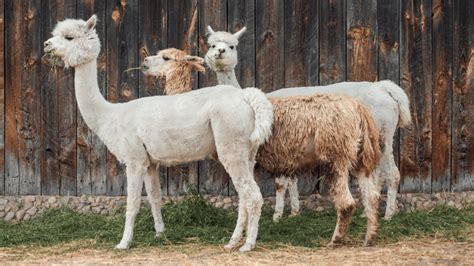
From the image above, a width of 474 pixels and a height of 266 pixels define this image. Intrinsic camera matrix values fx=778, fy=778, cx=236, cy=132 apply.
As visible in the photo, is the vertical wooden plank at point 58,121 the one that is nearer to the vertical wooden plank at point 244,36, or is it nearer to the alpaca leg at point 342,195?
the vertical wooden plank at point 244,36

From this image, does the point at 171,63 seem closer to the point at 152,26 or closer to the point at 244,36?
the point at 152,26

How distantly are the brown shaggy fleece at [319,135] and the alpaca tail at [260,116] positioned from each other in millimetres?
177

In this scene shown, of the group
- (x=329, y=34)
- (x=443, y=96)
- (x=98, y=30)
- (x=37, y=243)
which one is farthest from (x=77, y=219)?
(x=443, y=96)

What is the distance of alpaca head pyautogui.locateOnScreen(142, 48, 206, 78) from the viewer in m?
8.01

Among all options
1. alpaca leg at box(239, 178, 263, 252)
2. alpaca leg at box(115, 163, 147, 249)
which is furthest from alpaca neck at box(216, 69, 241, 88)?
alpaca leg at box(239, 178, 263, 252)

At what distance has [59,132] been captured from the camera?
9.23 metres

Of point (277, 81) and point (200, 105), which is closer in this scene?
point (200, 105)

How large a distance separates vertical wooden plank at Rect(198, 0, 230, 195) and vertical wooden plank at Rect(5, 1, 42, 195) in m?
1.93

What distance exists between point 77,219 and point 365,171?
3.38 m

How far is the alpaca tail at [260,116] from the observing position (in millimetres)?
6980

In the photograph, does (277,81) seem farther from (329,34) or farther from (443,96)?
(443,96)

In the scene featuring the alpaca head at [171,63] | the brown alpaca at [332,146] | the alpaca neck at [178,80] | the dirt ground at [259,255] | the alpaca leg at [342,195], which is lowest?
the dirt ground at [259,255]

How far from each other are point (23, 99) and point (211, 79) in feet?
7.37

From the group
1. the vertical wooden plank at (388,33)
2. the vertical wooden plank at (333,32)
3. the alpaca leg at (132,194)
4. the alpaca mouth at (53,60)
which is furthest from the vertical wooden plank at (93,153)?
the vertical wooden plank at (388,33)
